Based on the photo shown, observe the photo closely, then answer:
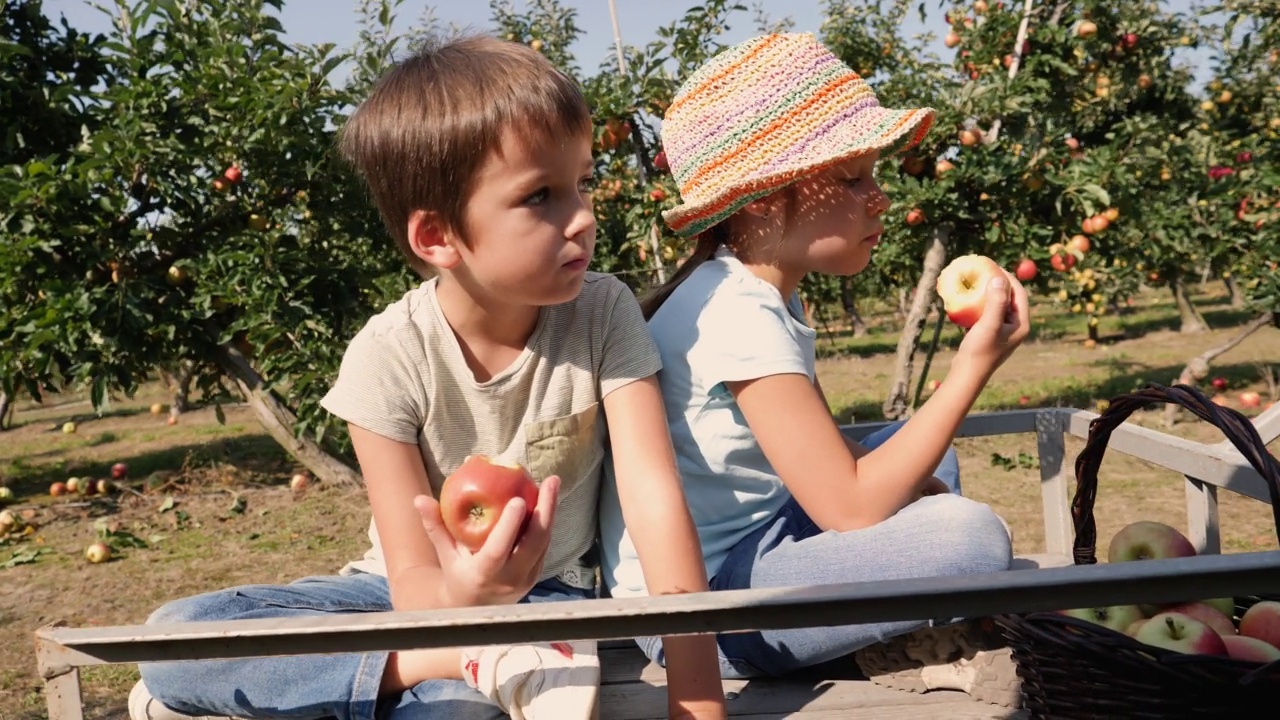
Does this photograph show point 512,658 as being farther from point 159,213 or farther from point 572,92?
point 159,213

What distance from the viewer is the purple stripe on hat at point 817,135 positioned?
1.62 m

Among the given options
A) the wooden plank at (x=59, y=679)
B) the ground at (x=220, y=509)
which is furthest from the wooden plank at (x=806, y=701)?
the ground at (x=220, y=509)

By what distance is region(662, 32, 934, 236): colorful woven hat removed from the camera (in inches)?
63.9

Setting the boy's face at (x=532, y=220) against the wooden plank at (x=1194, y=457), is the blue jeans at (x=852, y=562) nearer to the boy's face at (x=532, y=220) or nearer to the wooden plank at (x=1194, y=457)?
the wooden plank at (x=1194, y=457)

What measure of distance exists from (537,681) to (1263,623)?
0.96 meters

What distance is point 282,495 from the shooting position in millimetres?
5348

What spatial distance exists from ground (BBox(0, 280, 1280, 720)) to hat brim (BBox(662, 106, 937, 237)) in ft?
7.15

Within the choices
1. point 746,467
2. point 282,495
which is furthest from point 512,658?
point 282,495

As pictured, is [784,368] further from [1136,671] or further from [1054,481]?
[1054,481]

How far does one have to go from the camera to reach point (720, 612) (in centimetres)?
82

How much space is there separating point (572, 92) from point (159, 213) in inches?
171

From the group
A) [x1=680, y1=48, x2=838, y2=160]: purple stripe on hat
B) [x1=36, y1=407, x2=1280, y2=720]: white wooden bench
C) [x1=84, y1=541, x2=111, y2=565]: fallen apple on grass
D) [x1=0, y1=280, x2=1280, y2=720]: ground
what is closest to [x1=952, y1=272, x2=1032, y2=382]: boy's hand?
[x1=680, y1=48, x2=838, y2=160]: purple stripe on hat

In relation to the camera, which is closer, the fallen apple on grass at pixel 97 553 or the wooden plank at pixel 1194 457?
the wooden plank at pixel 1194 457

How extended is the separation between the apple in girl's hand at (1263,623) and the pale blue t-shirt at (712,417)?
68cm
